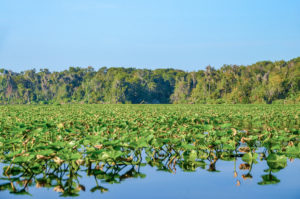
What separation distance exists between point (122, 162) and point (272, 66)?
6433 centimetres

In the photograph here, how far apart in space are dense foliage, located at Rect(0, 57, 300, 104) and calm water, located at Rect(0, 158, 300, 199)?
4612 cm

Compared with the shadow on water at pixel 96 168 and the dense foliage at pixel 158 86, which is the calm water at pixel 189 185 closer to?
the shadow on water at pixel 96 168

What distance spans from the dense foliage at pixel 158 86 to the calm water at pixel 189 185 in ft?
151

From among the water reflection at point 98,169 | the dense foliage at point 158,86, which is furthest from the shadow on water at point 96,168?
the dense foliage at point 158,86

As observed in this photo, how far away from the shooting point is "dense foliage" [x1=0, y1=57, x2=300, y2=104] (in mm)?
53250

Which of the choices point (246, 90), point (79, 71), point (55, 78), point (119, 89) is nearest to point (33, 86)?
point (55, 78)

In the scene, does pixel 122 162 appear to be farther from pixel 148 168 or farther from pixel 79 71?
pixel 79 71

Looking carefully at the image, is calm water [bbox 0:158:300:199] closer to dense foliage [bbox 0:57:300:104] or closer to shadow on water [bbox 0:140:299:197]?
shadow on water [bbox 0:140:299:197]

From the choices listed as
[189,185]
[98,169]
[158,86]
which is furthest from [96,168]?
[158,86]

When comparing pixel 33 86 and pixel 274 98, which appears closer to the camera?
pixel 274 98

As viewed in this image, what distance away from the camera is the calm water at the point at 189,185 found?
4.86 meters

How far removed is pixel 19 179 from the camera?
17.6 ft

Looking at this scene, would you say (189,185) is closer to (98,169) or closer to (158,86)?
(98,169)

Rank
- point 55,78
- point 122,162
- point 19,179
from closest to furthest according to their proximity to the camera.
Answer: point 19,179 → point 122,162 → point 55,78
